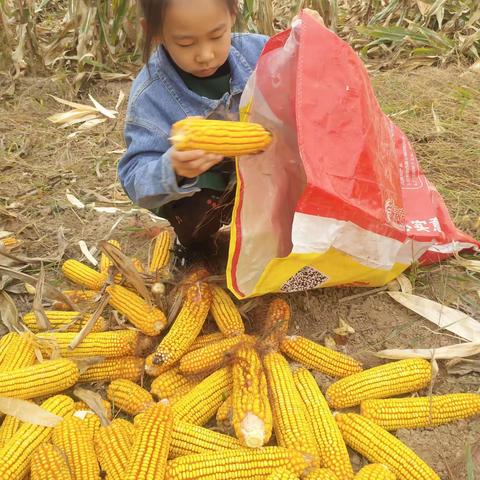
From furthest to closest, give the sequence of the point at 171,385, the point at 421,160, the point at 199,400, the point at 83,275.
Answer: the point at 421,160, the point at 83,275, the point at 171,385, the point at 199,400

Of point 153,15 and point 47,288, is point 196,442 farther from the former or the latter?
point 153,15

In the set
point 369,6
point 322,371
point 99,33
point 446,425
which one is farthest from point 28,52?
point 446,425

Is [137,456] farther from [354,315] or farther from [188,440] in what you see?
[354,315]

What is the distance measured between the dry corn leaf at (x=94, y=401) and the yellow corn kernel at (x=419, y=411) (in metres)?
0.96

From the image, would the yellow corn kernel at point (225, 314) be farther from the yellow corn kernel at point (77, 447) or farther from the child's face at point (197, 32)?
the child's face at point (197, 32)

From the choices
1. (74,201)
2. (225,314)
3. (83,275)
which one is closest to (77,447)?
(225,314)

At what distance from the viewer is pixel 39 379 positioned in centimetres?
208

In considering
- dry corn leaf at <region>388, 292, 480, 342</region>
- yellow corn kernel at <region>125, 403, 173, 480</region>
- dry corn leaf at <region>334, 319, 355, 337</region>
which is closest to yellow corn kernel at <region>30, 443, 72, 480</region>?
yellow corn kernel at <region>125, 403, 173, 480</region>

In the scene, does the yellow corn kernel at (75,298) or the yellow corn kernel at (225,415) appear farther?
the yellow corn kernel at (75,298)

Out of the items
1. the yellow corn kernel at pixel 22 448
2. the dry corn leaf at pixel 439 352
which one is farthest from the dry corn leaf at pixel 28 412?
the dry corn leaf at pixel 439 352

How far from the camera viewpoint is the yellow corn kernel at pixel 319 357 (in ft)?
7.14

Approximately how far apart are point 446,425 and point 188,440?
3.10 ft

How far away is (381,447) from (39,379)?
128 centimetres

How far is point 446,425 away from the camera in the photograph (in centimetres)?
201
